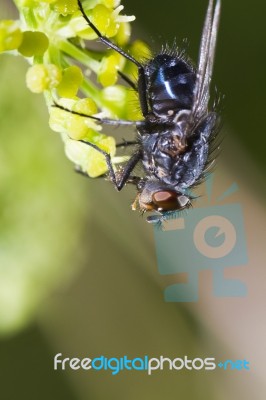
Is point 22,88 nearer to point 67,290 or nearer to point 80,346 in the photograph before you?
point 67,290

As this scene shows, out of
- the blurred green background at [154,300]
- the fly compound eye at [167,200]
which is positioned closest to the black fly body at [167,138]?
the fly compound eye at [167,200]

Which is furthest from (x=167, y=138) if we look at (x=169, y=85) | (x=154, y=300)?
(x=154, y=300)

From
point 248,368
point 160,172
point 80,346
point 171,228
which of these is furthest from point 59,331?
point 160,172

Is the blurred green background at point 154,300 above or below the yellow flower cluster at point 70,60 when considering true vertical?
below

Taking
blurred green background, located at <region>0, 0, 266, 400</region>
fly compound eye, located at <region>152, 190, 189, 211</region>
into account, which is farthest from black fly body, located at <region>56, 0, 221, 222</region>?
blurred green background, located at <region>0, 0, 266, 400</region>

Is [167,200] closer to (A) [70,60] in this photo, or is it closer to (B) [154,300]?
(A) [70,60]

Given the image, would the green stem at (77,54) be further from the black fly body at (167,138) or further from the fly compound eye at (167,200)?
the fly compound eye at (167,200)

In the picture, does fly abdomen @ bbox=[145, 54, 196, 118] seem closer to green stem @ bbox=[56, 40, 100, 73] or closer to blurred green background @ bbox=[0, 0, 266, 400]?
green stem @ bbox=[56, 40, 100, 73]

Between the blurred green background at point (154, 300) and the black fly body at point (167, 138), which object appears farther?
the blurred green background at point (154, 300)
